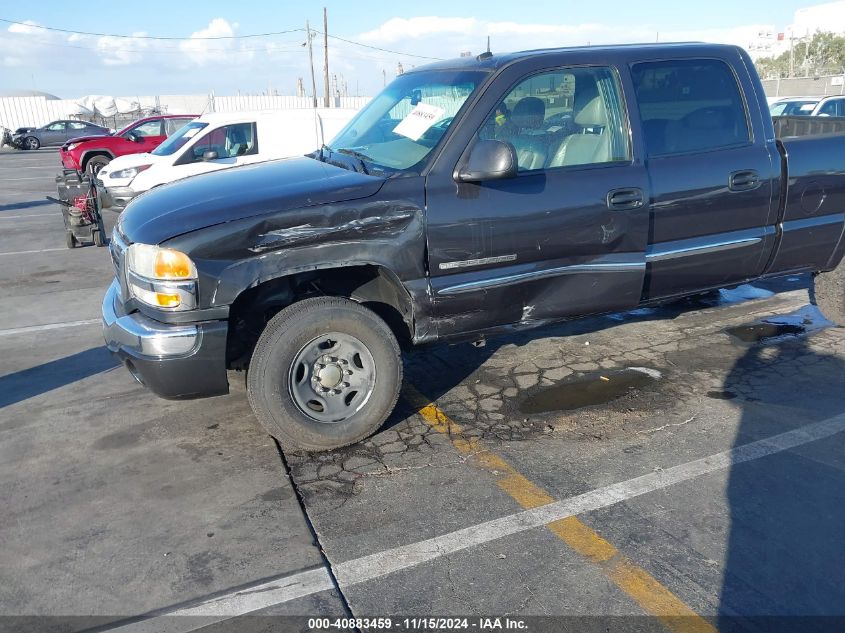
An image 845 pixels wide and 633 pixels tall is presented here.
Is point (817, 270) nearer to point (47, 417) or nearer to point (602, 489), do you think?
point (602, 489)

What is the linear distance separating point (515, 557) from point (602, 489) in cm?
71

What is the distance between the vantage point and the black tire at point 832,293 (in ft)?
17.3

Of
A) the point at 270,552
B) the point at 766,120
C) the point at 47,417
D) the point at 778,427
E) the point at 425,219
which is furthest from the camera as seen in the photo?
the point at 766,120

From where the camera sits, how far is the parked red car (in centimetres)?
1819

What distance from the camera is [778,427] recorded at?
3.97 meters

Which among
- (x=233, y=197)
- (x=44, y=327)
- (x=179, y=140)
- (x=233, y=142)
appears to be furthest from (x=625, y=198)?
(x=179, y=140)

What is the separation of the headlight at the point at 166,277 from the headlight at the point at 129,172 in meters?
9.53

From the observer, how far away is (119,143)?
737 inches

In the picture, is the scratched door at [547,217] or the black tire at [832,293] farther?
the black tire at [832,293]

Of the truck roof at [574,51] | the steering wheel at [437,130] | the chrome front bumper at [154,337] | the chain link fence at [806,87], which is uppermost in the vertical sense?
the chain link fence at [806,87]

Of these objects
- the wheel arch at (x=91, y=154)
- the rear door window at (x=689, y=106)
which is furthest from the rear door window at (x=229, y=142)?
the wheel arch at (x=91, y=154)

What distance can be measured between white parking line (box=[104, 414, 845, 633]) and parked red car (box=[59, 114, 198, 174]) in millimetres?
17536

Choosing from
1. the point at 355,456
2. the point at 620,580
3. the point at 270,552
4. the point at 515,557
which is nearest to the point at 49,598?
the point at 270,552

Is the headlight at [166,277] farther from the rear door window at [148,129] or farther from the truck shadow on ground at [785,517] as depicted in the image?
the rear door window at [148,129]
